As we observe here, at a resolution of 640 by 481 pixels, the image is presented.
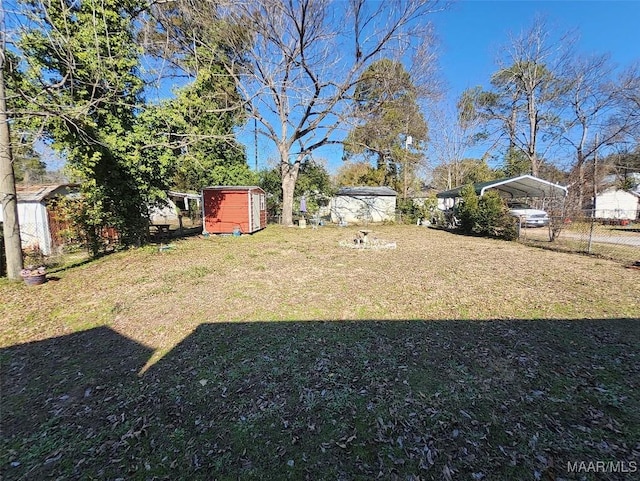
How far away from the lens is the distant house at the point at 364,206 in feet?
66.2

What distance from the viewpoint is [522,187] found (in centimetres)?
1702

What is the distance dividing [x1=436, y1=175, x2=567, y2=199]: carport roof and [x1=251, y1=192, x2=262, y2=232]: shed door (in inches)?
437

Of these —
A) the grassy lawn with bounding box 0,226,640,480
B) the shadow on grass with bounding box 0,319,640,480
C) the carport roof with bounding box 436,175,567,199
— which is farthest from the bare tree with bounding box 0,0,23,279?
the carport roof with bounding box 436,175,567,199

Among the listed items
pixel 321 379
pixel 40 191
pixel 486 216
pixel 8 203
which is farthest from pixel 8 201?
pixel 486 216

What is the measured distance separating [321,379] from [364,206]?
18133 mm

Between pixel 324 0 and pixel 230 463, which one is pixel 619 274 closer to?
pixel 230 463

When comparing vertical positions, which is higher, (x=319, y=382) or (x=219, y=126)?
(x=219, y=126)

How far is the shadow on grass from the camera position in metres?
1.98

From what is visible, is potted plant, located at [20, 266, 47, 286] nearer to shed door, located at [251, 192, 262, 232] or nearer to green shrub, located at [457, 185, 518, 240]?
shed door, located at [251, 192, 262, 232]

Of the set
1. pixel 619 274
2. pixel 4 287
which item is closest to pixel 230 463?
pixel 4 287

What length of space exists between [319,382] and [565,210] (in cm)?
1160

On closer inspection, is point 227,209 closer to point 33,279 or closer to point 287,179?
point 287,179

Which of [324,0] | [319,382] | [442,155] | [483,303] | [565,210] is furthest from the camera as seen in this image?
[442,155]

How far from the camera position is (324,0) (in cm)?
1317
